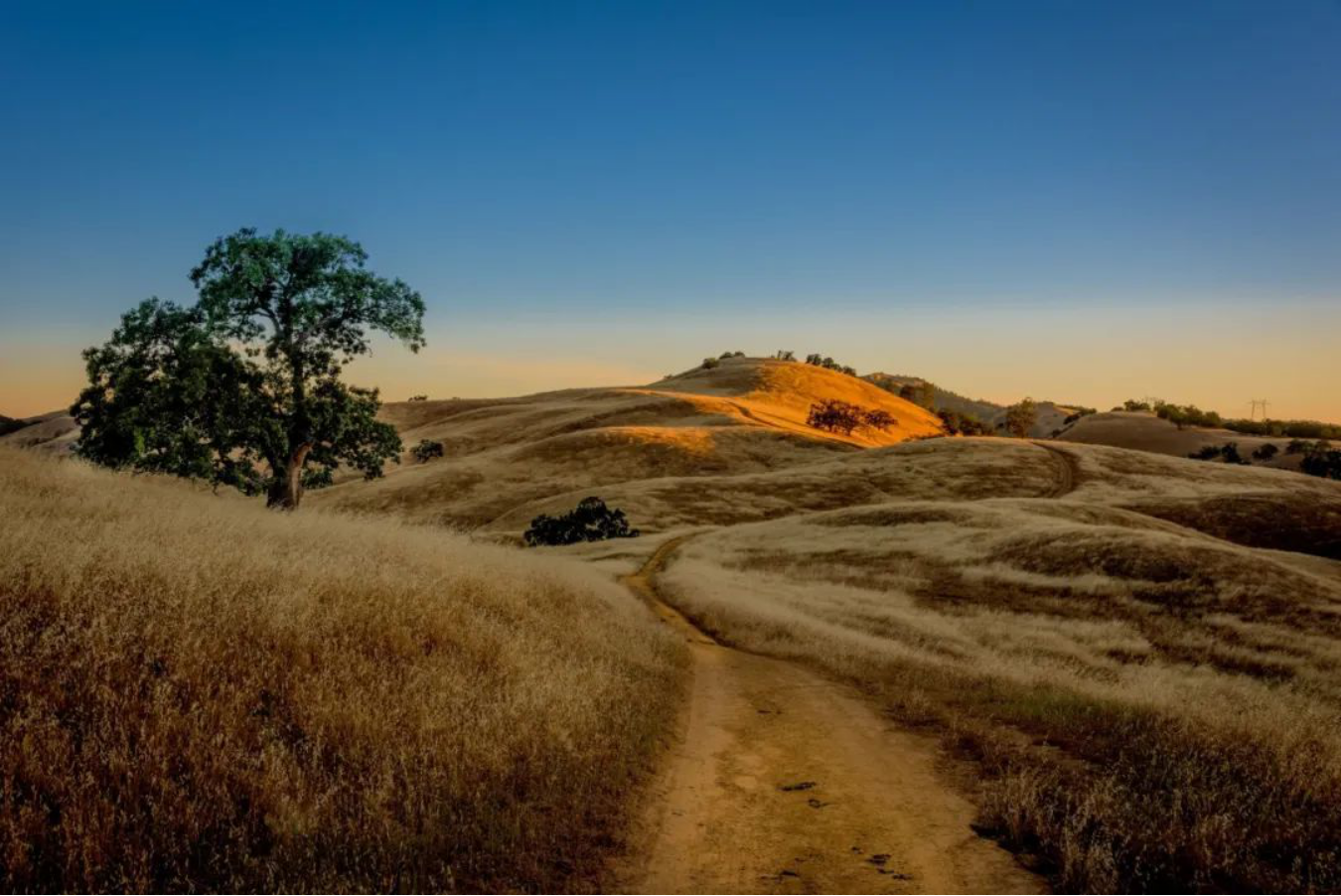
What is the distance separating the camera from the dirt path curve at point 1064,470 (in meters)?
72.7

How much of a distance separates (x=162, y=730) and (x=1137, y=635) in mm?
28105

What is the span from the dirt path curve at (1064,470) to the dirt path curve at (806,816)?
68.4 meters

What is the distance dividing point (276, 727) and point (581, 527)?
160 ft

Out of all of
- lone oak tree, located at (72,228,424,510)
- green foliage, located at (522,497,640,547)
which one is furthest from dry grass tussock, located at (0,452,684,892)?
green foliage, located at (522,497,640,547)

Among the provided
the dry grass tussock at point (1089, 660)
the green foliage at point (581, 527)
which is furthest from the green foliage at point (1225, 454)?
the green foliage at point (581, 527)

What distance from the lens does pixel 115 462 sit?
27.0 m

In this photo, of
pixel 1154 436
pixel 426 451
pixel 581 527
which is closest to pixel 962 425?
pixel 1154 436

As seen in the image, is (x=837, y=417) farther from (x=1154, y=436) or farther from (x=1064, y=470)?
(x=1154, y=436)

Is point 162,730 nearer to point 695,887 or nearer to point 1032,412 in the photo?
point 695,887

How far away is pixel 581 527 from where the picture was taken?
5575cm

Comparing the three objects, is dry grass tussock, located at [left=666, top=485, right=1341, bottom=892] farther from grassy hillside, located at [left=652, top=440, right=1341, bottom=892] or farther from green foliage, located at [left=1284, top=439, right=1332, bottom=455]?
green foliage, located at [left=1284, top=439, right=1332, bottom=455]

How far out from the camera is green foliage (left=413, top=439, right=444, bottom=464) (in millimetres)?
107562

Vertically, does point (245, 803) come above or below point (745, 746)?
above

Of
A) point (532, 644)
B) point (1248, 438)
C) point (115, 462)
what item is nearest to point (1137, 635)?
point (532, 644)
